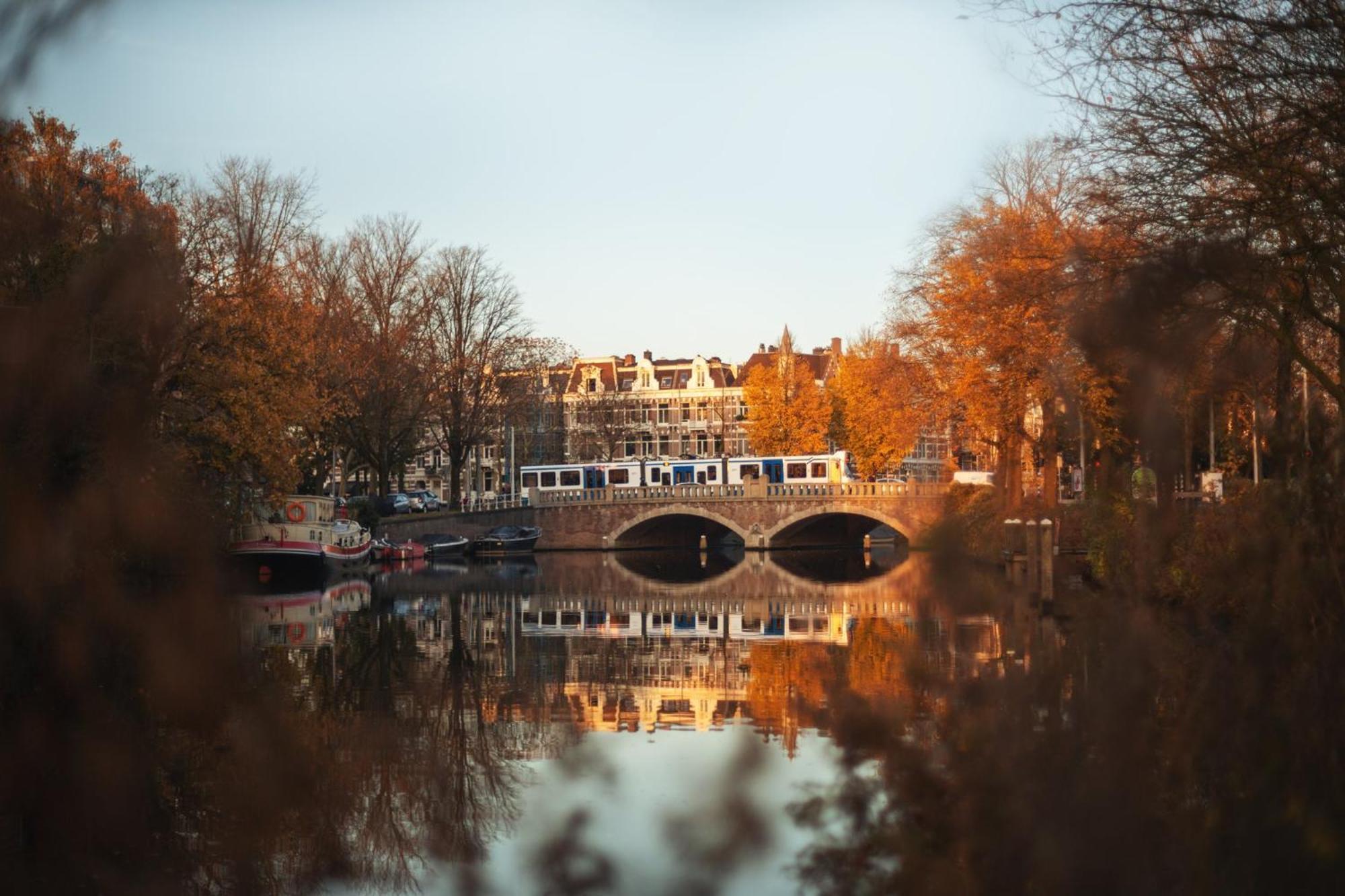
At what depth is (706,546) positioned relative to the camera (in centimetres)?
6588

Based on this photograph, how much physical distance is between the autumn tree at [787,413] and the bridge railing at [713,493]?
925 cm

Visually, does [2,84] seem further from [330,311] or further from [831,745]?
[330,311]

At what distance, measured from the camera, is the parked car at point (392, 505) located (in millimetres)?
49906

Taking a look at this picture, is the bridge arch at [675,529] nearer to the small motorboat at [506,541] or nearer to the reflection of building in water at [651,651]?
the small motorboat at [506,541]

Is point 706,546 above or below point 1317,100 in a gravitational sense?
below

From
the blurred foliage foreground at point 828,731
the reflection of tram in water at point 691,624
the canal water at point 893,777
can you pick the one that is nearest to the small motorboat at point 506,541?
the reflection of tram in water at point 691,624

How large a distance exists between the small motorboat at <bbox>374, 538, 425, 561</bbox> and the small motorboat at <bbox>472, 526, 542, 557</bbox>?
516 centimetres

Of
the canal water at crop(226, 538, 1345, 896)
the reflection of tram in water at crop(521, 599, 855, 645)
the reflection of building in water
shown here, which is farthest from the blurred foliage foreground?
the reflection of tram in water at crop(521, 599, 855, 645)

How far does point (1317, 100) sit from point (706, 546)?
5624cm

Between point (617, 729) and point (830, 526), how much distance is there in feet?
168

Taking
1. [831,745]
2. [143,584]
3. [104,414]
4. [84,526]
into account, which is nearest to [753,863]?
[831,745]

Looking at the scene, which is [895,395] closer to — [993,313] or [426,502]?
[993,313]

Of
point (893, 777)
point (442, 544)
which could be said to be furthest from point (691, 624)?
→ point (442, 544)

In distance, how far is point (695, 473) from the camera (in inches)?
2537
